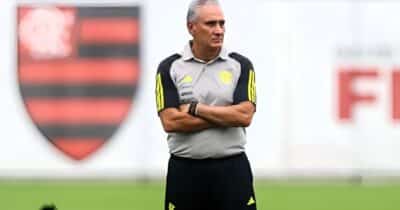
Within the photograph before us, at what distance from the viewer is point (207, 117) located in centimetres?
509

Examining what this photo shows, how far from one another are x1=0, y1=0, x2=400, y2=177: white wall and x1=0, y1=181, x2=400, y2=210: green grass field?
0.09m

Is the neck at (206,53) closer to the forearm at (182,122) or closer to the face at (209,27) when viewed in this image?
the face at (209,27)

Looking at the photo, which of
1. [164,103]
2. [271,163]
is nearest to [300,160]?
[271,163]

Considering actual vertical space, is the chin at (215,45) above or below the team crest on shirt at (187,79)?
above

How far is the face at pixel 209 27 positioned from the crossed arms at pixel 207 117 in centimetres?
26

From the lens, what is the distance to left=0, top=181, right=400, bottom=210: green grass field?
858cm

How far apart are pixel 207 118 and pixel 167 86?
244mm

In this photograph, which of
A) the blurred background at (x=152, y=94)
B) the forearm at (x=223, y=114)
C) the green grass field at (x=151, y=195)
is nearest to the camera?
the forearm at (x=223, y=114)

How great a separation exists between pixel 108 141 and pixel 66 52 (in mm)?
716

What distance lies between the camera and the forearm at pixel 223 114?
16.7 ft

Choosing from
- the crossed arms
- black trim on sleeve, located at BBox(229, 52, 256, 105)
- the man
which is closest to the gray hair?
the man

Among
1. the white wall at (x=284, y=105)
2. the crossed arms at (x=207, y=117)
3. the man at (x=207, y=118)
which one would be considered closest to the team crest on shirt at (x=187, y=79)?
the man at (x=207, y=118)

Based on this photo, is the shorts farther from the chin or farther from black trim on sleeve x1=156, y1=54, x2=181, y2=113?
the chin

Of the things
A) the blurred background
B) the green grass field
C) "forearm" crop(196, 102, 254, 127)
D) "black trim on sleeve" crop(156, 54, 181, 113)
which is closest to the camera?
"forearm" crop(196, 102, 254, 127)
